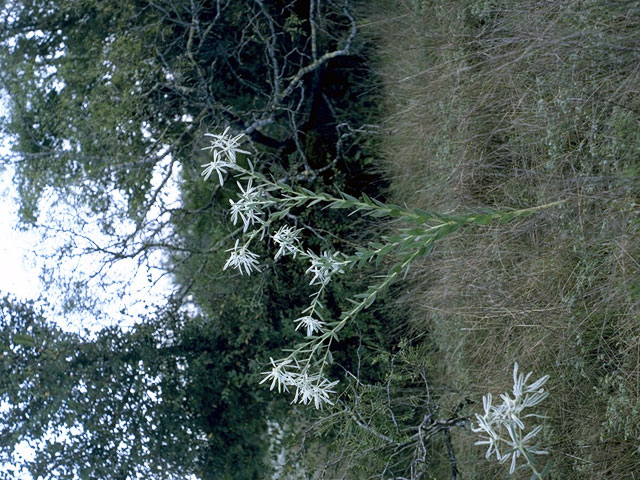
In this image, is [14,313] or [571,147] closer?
[571,147]

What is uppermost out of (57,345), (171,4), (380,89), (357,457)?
(171,4)

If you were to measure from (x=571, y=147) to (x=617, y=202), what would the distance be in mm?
443

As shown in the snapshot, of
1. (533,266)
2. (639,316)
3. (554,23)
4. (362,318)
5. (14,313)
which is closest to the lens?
(639,316)

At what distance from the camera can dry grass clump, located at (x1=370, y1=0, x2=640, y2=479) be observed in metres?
2.79

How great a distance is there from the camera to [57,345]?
15.6 feet

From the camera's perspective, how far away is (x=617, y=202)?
276cm

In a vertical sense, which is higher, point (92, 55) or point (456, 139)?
point (92, 55)

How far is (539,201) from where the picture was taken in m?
3.19

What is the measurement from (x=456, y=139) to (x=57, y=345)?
2.87 m

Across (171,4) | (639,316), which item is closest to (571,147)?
(639,316)

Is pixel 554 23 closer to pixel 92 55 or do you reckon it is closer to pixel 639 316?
pixel 639 316

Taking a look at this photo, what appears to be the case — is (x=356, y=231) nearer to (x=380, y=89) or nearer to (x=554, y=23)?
(x=380, y=89)

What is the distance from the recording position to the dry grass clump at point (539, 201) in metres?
2.79

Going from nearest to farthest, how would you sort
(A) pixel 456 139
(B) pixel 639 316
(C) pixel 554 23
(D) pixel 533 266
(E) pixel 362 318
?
(B) pixel 639 316 → (C) pixel 554 23 → (D) pixel 533 266 → (A) pixel 456 139 → (E) pixel 362 318
